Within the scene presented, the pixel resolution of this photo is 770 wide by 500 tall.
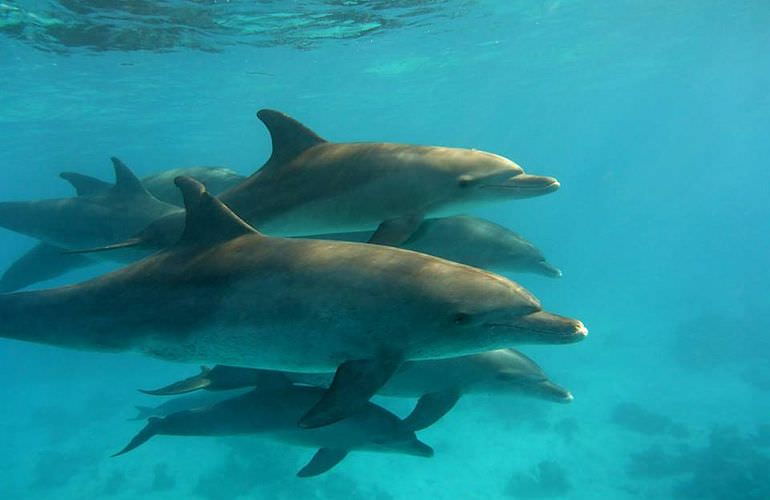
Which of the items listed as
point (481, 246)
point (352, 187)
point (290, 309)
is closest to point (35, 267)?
point (352, 187)

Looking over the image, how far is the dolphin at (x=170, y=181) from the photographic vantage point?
9219 mm

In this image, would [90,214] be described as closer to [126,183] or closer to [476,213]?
[126,183]

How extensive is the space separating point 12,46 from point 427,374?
22550 mm

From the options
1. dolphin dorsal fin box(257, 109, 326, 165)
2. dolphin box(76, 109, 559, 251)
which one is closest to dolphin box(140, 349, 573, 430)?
dolphin box(76, 109, 559, 251)

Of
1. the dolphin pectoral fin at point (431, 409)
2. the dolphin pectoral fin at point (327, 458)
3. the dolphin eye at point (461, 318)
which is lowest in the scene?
the dolphin pectoral fin at point (327, 458)

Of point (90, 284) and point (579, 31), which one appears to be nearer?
point (90, 284)

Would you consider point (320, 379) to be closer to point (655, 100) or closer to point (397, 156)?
point (397, 156)

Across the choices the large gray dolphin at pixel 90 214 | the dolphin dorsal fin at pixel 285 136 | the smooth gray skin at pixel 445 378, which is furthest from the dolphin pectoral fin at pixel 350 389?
the large gray dolphin at pixel 90 214

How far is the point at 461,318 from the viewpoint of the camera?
4141 mm

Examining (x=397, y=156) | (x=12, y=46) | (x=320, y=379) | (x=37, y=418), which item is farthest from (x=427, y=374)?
(x=37, y=418)

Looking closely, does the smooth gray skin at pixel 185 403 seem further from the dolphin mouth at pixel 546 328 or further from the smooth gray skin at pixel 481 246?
the dolphin mouth at pixel 546 328

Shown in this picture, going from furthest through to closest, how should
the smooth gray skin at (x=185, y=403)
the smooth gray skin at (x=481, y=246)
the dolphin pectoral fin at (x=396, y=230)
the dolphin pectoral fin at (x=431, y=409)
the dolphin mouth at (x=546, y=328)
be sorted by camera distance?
the smooth gray skin at (x=185, y=403) → the smooth gray skin at (x=481, y=246) → the dolphin pectoral fin at (x=431, y=409) → the dolphin pectoral fin at (x=396, y=230) → the dolphin mouth at (x=546, y=328)

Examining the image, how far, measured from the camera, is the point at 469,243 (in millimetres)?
8750

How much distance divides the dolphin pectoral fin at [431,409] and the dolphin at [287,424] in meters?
0.18
